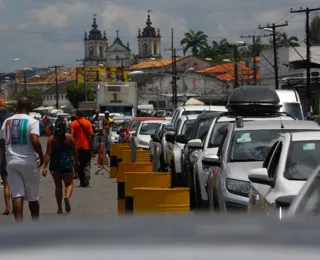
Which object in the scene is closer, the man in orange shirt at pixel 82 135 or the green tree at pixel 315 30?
the man in orange shirt at pixel 82 135

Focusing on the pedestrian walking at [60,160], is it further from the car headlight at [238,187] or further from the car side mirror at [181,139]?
the car side mirror at [181,139]

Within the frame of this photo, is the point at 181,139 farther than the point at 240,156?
Yes

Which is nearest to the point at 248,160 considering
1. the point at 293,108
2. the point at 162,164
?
the point at 162,164

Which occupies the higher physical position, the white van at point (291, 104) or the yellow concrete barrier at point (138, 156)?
the white van at point (291, 104)

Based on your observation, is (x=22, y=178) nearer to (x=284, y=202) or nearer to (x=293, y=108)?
(x=284, y=202)

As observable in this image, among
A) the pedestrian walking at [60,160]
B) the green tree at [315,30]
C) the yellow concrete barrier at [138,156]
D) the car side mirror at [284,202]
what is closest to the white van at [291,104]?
the yellow concrete barrier at [138,156]

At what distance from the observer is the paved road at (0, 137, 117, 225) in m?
14.1

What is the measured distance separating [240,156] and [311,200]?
553 cm

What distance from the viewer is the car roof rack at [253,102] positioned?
17.4 m

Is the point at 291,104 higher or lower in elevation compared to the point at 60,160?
higher

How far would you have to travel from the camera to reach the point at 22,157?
10.9 meters

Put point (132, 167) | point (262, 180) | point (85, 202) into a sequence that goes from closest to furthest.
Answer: point (262, 180)
point (132, 167)
point (85, 202)

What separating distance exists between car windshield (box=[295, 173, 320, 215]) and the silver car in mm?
4021

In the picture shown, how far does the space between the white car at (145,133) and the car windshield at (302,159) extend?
1921 centimetres
